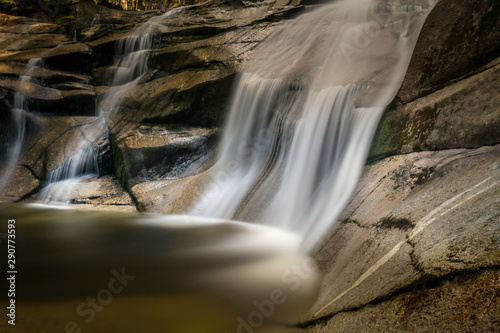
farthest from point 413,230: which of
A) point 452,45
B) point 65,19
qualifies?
point 65,19

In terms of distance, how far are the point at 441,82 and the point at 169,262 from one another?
4.00 m

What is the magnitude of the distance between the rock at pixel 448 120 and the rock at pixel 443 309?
6.58 ft

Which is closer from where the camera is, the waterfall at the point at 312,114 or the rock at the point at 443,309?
the rock at the point at 443,309

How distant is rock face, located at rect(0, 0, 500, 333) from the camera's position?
1642 mm

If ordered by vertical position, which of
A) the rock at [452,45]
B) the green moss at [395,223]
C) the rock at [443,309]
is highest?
the rock at [452,45]

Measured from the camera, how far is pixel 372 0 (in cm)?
812

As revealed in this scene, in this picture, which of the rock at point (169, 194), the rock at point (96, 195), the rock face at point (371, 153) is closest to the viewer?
the rock face at point (371, 153)

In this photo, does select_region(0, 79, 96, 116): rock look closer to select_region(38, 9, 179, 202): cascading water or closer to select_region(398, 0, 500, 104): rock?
select_region(38, 9, 179, 202): cascading water

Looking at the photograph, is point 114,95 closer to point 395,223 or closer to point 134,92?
point 134,92

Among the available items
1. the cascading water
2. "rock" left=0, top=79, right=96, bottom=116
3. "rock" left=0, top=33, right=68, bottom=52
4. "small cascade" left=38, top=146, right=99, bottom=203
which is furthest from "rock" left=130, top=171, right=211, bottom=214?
"rock" left=0, top=33, right=68, bottom=52

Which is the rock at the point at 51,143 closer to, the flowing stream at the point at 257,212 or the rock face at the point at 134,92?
the rock face at the point at 134,92

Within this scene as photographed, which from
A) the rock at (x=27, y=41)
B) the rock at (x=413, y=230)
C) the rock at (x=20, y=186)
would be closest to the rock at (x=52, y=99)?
the rock at (x=20, y=186)

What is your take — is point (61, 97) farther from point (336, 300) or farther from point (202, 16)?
point (336, 300)

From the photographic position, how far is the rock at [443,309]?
1257mm
